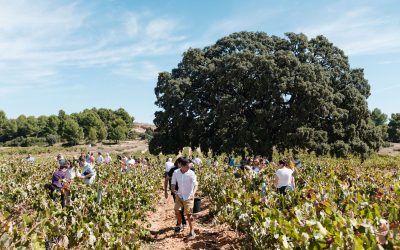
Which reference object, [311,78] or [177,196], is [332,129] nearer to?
[311,78]

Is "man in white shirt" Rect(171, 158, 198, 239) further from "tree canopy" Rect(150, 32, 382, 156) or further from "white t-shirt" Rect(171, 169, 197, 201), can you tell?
"tree canopy" Rect(150, 32, 382, 156)

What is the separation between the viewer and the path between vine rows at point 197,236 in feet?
26.8

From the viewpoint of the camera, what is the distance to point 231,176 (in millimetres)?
12984

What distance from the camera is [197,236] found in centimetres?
885

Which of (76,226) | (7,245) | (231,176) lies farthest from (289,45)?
(7,245)

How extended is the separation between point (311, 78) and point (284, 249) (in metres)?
22.8

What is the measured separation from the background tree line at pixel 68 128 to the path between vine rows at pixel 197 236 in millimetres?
76721

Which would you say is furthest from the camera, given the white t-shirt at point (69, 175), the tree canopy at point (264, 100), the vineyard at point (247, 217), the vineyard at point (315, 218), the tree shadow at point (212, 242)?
the tree canopy at point (264, 100)

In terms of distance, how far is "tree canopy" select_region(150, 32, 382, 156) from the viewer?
2602 centimetres

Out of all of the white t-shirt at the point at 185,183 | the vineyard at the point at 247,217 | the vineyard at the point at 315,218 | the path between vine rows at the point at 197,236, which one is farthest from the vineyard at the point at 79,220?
the vineyard at the point at 315,218

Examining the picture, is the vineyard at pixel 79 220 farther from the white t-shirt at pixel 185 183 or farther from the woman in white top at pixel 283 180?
the woman in white top at pixel 283 180

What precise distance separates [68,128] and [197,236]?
78772 mm

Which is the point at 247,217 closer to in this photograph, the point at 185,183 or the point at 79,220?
the point at 185,183

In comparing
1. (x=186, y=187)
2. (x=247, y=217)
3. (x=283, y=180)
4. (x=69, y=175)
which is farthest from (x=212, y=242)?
(x=69, y=175)
